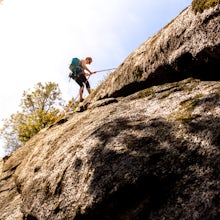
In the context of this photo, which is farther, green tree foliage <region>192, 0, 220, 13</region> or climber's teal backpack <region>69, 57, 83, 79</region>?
climber's teal backpack <region>69, 57, 83, 79</region>

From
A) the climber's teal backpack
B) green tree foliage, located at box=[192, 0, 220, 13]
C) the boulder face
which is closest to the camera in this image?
the boulder face

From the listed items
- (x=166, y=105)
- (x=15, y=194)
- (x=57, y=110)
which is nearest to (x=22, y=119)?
(x=57, y=110)

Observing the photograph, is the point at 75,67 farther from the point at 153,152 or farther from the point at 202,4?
the point at 153,152

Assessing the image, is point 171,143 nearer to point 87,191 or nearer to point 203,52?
point 87,191

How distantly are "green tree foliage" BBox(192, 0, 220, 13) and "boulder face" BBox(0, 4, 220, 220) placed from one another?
0.44 feet

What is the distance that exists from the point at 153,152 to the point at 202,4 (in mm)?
3868

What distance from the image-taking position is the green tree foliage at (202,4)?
20.7 feet

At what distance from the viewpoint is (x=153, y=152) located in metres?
4.75

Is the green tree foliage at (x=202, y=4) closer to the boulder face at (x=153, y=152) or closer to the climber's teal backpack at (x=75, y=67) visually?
the boulder face at (x=153, y=152)

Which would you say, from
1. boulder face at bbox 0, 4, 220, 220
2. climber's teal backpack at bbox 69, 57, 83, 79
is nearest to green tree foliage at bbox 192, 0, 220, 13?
boulder face at bbox 0, 4, 220, 220

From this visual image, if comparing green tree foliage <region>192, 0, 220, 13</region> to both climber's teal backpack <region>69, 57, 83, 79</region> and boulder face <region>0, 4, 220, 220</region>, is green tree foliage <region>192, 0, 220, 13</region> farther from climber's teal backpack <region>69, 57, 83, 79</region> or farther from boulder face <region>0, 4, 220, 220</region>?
climber's teal backpack <region>69, 57, 83, 79</region>

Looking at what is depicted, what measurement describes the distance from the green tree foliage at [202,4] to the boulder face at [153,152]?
135 millimetres

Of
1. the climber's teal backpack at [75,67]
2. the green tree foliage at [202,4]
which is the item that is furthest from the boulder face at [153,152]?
the climber's teal backpack at [75,67]

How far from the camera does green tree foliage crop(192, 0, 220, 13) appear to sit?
6308 millimetres
